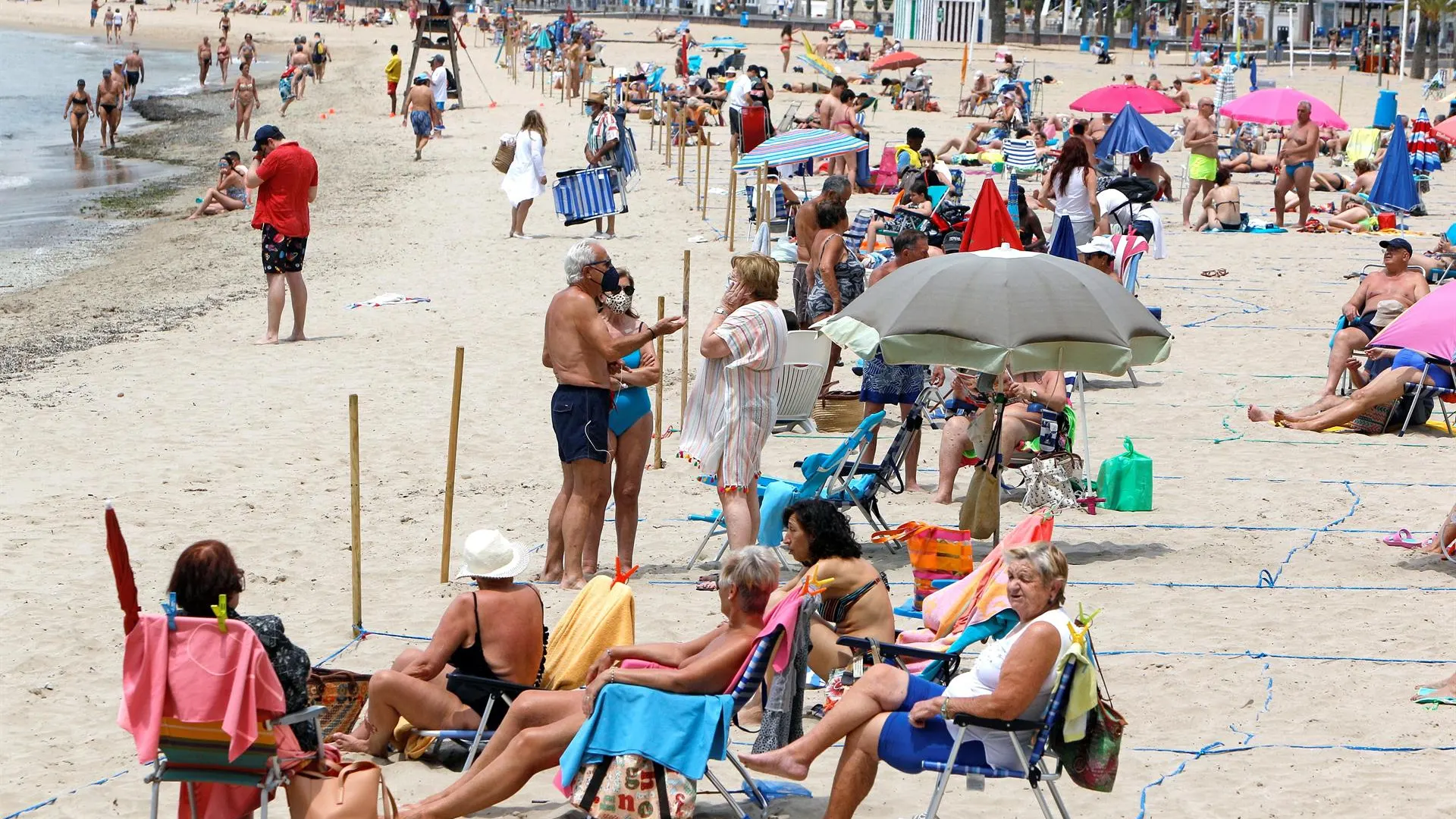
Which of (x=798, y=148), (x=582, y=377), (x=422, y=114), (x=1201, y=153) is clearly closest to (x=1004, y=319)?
(x=582, y=377)

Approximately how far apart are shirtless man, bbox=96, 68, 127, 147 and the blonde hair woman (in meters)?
16.9

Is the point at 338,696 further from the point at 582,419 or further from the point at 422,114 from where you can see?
the point at 422,114

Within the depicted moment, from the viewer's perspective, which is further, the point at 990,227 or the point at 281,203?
the point at 281,203

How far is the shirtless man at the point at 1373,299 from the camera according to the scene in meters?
10.6

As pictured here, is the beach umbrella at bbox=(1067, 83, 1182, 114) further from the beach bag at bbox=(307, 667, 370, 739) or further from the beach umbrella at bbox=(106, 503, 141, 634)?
the beach umbrella at bbox=(106, 503, 141, 634)

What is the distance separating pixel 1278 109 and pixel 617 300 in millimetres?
14413

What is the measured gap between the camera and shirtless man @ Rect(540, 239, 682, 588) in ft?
22.1

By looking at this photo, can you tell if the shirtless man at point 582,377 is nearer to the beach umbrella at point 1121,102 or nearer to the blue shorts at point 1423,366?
the blue shorts at point 1423,366

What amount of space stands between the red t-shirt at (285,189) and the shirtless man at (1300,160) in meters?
10.9

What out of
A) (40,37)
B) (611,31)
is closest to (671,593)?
(611,31)

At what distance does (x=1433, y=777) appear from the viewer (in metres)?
5.11

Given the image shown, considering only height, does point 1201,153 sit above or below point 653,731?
above

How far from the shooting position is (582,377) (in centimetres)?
680

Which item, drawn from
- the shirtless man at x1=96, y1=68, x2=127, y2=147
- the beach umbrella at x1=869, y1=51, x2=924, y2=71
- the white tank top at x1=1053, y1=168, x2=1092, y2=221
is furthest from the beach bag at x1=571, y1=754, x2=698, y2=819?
the shirtless man at x1=96, y1=68, x2=127, y2=147
